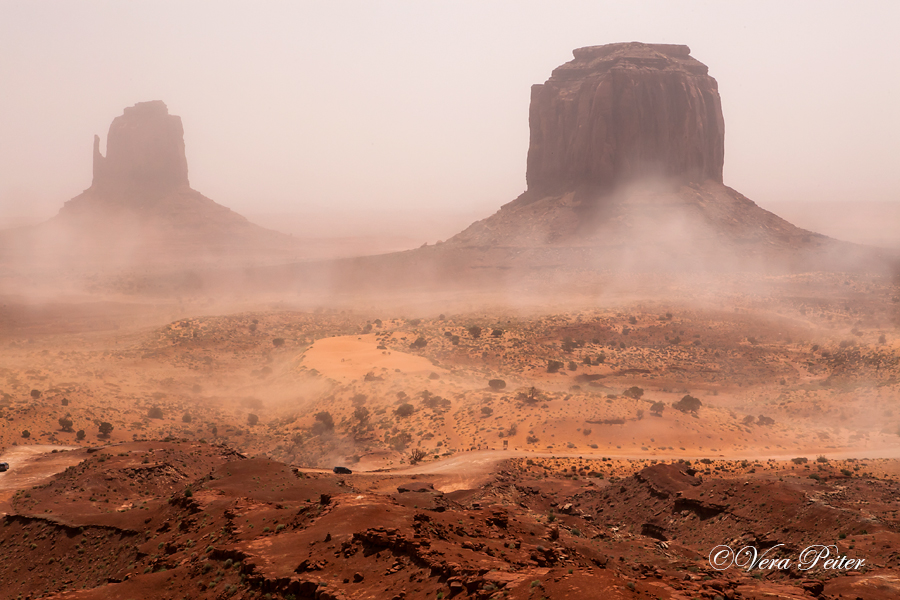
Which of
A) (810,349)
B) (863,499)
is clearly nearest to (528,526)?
(863,499)

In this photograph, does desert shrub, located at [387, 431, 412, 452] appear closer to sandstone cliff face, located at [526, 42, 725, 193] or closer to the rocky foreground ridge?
the rocky foreground ridge

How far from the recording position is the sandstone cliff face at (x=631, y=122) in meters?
112

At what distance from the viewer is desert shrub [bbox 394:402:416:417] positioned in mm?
48469

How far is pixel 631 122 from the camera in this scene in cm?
11219

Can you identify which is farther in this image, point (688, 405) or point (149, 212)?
point (149, 212)

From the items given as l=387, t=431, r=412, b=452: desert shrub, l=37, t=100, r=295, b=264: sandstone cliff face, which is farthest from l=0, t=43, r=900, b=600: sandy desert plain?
l=37, t=100, r=295, b=264: sandstone cliff face

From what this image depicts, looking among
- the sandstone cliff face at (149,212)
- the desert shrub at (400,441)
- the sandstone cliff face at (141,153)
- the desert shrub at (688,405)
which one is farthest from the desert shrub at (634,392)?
the sandstone cliff face at (141,153)

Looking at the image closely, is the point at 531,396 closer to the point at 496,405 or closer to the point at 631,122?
the point at 496,405

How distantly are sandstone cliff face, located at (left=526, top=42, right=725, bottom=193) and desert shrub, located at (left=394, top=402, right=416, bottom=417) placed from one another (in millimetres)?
73837

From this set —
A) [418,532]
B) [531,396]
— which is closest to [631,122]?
[531,396]

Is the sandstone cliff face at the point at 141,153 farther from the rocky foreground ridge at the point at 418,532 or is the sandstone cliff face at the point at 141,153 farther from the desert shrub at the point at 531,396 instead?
the rocky foreground ridge at the point at 418,532

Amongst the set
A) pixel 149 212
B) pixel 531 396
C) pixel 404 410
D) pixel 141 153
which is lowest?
pixel 404 410

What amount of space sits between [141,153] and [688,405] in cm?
13500

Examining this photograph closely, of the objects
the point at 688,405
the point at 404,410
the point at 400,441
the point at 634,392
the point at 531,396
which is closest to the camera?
the point at 400,441
